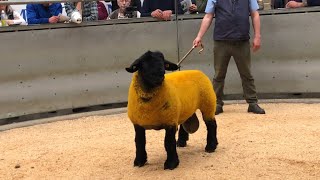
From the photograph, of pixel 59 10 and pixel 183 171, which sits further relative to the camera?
pixel 59 10

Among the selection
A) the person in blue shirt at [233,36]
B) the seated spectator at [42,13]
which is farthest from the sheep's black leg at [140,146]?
the seated spectator at [42,13]

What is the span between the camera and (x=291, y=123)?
8.20 meters

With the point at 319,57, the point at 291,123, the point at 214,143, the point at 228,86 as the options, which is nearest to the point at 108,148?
the point at 214,143

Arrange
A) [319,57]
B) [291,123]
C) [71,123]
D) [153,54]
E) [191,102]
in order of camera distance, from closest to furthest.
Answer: [153,54]
[191,102]
[291,123]
[71,123]
[319,57]

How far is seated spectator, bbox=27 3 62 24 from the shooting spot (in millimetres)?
9469

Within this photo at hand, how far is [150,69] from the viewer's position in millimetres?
5641

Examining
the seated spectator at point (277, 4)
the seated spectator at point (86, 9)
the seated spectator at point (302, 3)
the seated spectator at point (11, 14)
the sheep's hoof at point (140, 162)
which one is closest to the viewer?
the sheep's hoof at point (140, 162)

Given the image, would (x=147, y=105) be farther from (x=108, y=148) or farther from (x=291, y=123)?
(x=291, y=123)

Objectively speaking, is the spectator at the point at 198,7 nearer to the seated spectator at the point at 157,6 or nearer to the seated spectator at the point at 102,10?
the seated spectator at the point at 157,6

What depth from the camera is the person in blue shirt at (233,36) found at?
8.80m

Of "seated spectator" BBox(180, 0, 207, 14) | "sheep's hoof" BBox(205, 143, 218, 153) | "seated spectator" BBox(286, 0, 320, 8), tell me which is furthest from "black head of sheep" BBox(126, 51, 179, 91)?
"seated spectator" BBox(286, 0, 320, 8)

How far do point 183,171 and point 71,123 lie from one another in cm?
343

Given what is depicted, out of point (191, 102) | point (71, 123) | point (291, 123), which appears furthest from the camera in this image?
point (71, 123)

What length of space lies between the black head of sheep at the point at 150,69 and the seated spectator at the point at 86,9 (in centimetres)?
430
